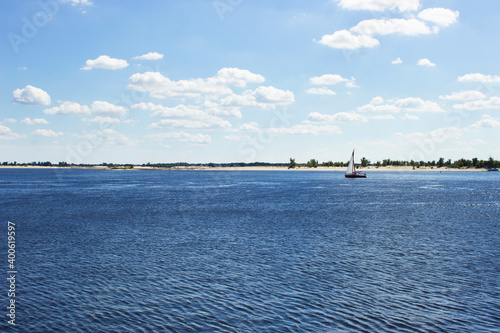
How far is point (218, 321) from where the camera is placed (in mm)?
23562

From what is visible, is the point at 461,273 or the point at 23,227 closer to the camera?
the point at 461,273

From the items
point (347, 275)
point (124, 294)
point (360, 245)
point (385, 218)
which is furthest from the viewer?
point (385, 218)

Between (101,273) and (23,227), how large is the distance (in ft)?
105

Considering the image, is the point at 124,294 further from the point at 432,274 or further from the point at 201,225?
the point at 201,225

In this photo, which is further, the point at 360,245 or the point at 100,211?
the point at 100,211

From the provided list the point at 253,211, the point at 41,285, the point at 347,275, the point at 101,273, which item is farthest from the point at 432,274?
the point at 253,211

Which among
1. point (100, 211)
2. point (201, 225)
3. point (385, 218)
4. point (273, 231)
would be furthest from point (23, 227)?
point (385, 218)

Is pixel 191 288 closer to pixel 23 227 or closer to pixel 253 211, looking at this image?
pixel 23 227

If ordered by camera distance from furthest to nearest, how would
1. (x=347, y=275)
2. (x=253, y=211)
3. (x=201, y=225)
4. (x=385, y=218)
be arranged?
(x=253, y=211) → (x=385, y=218) → (x=201, y=225) → (x=347, y=275)

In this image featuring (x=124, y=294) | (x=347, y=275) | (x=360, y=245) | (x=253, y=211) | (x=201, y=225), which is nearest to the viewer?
(x=124, y=294)

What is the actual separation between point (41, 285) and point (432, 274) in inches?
1290

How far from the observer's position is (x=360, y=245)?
147 feet

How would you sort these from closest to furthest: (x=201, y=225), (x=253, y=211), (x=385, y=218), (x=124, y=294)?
1. (x=124, y=294)
2. (x=201, y=225)
3. (x=385, y=218)
4. (x=253, y=211)

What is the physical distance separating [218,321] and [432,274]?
2016cm
